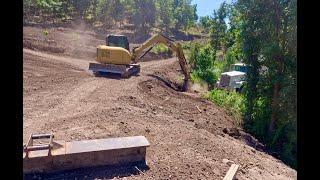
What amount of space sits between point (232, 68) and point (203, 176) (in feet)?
68.5

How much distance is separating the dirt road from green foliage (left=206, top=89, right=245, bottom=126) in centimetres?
73

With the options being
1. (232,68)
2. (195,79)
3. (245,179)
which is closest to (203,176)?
(245,179)

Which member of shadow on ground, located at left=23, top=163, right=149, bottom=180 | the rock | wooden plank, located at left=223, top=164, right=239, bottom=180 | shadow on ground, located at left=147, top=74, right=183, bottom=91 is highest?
shadow on ground, located at left=23, top=163, right=149, bottom=180

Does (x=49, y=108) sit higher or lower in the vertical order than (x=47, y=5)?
lower

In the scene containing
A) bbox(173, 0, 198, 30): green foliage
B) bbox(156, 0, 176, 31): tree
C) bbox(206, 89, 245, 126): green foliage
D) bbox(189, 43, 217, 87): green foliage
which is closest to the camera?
bbox(206, 89, 245, 126): green foliage

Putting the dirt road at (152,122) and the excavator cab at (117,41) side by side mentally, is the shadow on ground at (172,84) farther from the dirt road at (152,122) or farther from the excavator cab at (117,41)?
the excavator cab at (117,41)

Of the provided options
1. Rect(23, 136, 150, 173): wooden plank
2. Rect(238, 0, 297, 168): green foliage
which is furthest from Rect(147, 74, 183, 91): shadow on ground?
Rect(23, 136, 150, 173): wooden plank

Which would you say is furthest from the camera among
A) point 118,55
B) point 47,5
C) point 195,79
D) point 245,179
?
point 47,5

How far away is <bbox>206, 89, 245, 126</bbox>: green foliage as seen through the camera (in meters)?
16.2

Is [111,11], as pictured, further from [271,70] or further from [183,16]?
[271,70]

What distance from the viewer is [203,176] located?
6.98 meters

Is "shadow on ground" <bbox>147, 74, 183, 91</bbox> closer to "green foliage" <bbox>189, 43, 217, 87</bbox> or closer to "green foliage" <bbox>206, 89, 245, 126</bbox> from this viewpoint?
"green foliage" <bbox>206, 89, 245, 126</bbox>

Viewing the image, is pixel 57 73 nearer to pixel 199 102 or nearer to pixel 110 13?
pixel 199 102

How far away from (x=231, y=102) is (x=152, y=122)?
8.09m
